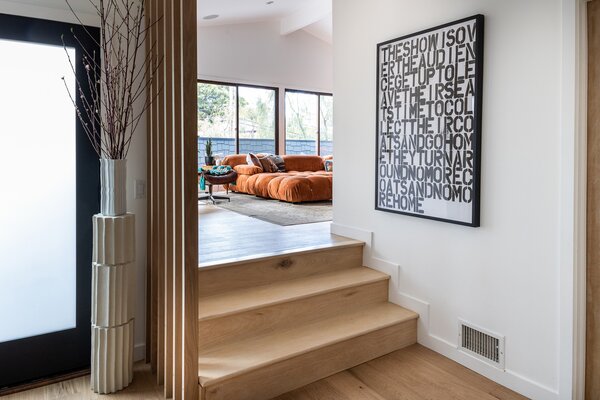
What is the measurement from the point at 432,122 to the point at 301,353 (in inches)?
63.5

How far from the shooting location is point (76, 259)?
246cm

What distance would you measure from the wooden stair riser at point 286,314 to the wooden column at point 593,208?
1.32m

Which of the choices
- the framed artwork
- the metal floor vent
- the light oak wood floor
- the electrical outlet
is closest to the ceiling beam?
the framed artwork

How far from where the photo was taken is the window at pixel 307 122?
10.0m

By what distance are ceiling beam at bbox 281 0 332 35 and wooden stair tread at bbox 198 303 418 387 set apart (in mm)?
6551

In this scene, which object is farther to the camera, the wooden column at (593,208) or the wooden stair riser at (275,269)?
the wooden stair riser at (275,269)

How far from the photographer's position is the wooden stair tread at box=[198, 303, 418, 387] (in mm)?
2156

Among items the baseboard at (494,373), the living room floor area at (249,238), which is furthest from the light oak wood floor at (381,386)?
the living room floor area at (249,238)

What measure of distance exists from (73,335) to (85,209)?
0.74 m

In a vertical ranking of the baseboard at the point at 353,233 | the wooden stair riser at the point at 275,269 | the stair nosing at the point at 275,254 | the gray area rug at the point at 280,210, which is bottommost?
the wooden stair riser at the point at 275,269

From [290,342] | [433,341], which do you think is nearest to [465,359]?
[433,341]

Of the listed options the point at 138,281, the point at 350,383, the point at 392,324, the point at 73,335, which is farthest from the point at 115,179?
the point at 392,324

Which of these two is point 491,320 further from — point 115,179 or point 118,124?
point 118,124

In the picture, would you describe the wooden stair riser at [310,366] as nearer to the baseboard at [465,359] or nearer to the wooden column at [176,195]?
the baseboard at [465,359]
